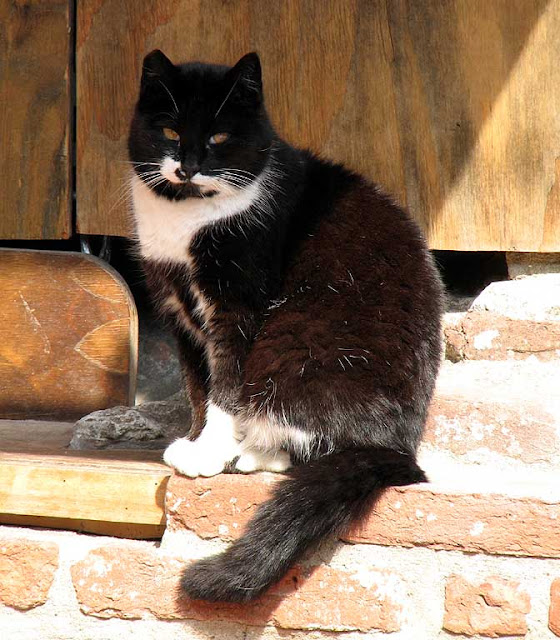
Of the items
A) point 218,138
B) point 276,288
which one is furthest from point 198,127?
point 276,288

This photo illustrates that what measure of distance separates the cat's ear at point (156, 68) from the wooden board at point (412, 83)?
56 cm

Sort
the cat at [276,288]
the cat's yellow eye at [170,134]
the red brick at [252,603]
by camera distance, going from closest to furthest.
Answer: the red brick at [252,603]
the cat at [276,288]
the cat's yellow eye at [170,134]

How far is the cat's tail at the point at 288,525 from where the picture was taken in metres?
1.72

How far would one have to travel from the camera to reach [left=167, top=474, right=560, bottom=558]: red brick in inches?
69.8

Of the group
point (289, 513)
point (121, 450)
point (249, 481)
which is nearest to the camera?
point (289, 513)

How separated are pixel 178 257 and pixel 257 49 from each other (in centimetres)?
83

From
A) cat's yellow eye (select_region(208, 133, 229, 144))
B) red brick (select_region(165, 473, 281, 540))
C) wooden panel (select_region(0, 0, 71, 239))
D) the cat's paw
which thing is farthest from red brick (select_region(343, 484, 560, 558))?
wooden panel (select_region(0, 0, 71, 239))

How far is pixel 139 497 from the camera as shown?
1.97 meters

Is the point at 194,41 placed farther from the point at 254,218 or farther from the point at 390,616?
the point at 390,616

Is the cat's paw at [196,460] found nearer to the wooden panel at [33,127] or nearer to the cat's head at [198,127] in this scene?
the cat's head at [198,127]

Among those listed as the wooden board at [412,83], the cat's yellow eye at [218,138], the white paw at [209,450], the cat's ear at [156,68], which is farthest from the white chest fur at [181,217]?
the wooden board at [412,83]

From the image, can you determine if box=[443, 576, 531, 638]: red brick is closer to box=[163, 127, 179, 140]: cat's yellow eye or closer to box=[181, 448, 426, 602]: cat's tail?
box=[181, 448, 426, 602]: cat's tail

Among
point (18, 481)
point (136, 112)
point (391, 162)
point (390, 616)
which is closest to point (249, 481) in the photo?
point (390, 616)

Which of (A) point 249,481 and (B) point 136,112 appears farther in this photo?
(B) point 136,112
